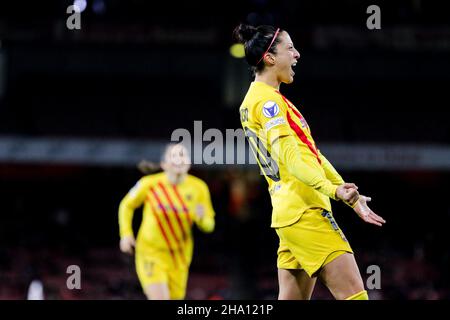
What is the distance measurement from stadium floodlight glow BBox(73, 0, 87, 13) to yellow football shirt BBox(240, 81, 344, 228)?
11.9 m

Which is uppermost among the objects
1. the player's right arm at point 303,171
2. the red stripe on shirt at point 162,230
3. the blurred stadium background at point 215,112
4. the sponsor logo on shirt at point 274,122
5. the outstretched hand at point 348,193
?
the blurred stadium background at point 215,112

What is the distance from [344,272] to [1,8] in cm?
1478

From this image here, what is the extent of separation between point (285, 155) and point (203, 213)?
357 cm

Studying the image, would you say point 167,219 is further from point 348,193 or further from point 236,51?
point 236,51

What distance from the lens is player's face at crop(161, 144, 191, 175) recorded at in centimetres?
740

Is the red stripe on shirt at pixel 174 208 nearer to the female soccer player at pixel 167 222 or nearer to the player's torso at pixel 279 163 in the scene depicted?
the female soccer player at pixel 167 222

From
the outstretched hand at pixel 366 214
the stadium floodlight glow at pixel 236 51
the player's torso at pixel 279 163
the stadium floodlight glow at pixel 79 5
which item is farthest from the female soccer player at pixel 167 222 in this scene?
the stadium floodlight glow at pixel 236 51

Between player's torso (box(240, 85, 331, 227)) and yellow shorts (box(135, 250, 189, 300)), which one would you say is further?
yellow shorts (box(135, 250, 189, 300))

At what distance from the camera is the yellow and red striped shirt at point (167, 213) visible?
7.22 m

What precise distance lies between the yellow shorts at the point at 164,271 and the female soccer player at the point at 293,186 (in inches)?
120

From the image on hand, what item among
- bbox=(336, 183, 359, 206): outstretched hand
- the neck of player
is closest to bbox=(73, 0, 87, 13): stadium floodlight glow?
the neck of player

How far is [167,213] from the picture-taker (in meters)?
7.36

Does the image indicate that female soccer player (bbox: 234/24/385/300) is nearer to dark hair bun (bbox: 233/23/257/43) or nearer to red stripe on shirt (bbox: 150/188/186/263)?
dark hair bun (bbox: 233/23/257/43)
